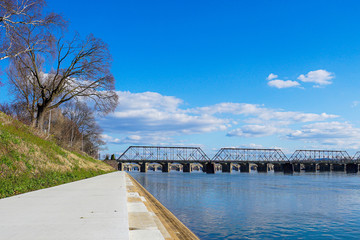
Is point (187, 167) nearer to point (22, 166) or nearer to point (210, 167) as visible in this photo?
point (210, 167)

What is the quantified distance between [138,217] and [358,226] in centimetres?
1254

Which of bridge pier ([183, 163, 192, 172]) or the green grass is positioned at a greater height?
the green grass

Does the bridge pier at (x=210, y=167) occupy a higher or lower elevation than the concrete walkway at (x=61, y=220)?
lower

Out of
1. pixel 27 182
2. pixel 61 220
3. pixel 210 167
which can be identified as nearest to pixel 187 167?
pixel 210 167

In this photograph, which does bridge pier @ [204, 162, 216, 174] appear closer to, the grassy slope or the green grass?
the grassy slope

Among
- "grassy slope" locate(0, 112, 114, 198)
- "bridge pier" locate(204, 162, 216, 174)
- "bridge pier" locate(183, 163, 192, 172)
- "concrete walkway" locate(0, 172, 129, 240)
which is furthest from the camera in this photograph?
"bridge pier" locate(183, 163, 192, 172)

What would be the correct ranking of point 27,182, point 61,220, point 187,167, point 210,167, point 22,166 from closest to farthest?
point 61,220, point 27,182, point 22,166, point 210,167, point 187,167

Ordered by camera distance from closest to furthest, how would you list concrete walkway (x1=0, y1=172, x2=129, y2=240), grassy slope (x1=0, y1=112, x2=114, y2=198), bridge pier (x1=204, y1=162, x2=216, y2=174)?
concrete walkway (x1=0, y1=172, x2=129, y2=240) < grassy slope (x1=0, y1=112, x2=114, y2=198) < bridge pier (x1=204, y1=162, x2=216, y2=174)

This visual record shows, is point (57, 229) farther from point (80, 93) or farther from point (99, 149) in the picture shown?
point (99, 149)

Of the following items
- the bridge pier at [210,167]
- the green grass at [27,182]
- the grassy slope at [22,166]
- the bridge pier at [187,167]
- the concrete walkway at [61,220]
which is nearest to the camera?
the concrete walkway at [61,220]

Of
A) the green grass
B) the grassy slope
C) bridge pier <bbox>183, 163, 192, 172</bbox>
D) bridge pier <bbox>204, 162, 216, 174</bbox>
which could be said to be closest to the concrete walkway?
the green grass

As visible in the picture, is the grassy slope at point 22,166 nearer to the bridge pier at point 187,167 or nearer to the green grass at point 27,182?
the green grass at point 27,182

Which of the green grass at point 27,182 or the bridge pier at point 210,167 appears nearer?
the green grass at point 27,182

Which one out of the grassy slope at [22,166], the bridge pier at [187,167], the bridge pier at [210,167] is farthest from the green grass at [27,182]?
the bridge pier at [187,167]
